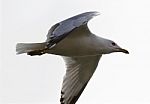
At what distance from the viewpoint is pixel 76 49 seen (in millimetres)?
2143

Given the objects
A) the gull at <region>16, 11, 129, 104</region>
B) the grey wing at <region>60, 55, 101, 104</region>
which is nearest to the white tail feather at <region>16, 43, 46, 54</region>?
the gull at <region>16, 11, 129, 104</region>

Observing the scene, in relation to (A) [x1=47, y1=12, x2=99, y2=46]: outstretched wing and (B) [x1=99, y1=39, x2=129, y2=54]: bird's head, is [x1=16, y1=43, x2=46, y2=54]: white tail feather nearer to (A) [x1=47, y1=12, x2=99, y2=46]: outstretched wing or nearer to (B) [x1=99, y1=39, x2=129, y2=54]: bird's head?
(A) [x1=47, y1=12, x2=99, y2=46]: outstretched wing

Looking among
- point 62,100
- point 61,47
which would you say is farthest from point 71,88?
point 61,47

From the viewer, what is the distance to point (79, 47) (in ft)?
7.04

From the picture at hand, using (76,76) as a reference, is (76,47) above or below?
above

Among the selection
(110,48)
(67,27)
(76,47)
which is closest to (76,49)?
(76,47)

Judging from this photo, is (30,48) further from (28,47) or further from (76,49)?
(76,49)

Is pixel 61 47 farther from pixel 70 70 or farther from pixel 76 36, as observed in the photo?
pixel 70 70

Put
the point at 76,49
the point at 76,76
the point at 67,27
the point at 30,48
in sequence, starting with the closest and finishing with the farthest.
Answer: the point at 67,27
the point at 30,48
the point at 76,49
the point at 76,76

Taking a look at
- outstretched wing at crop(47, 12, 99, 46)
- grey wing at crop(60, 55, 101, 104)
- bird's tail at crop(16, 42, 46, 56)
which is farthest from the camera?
grey wing at crop(60, 55, 101, 104)

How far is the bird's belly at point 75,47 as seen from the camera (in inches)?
83.7

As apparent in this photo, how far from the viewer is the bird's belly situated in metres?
2.13

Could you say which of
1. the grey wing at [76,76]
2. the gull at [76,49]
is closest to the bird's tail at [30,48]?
the gull at [76,49]

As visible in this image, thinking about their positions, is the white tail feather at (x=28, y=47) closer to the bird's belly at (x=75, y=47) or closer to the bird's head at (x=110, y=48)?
the bird's belly at (x=75, y=47)
